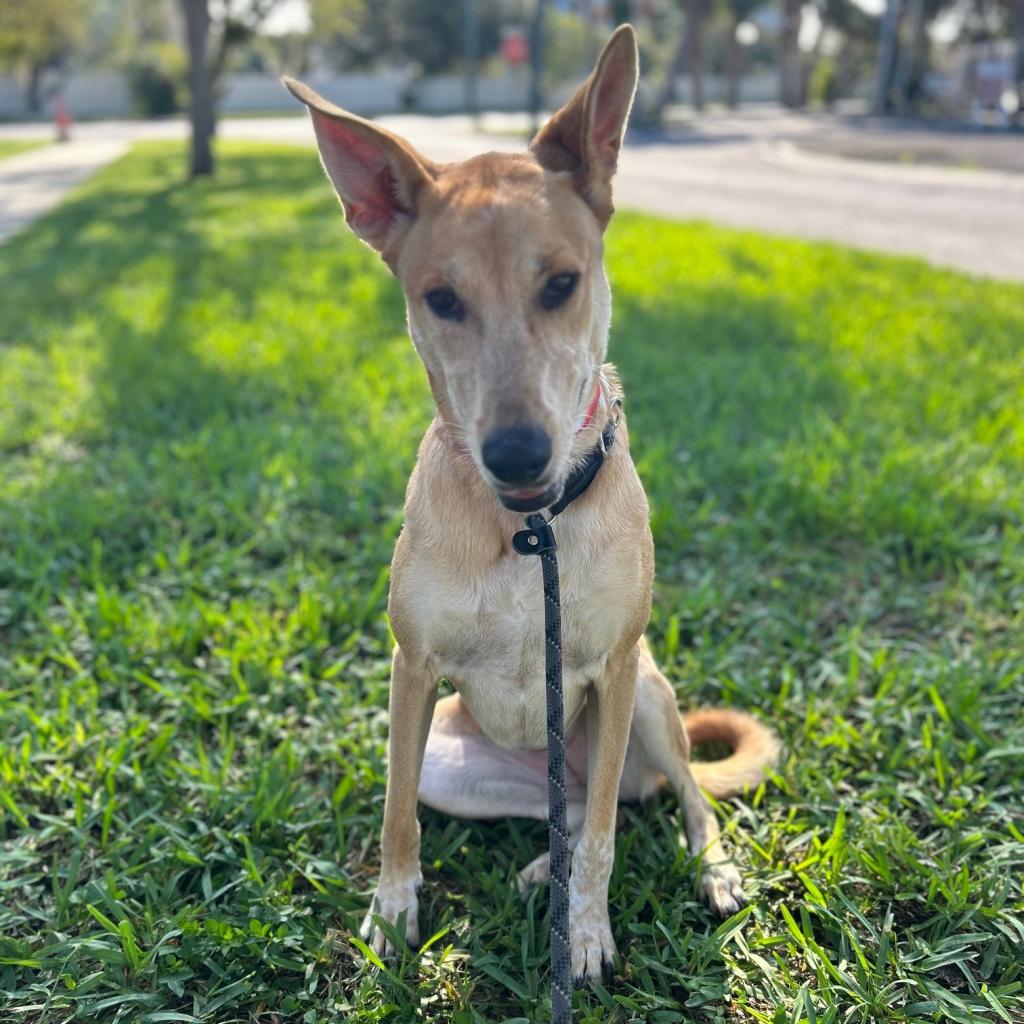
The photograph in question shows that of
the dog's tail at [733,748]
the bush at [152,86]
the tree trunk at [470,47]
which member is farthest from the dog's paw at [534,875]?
the bush at [152,86]

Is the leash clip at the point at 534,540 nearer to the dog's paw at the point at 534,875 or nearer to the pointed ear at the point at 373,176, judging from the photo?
the pointed ear at the point at 373,176

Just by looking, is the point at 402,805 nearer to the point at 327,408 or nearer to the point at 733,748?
the point at 733,748

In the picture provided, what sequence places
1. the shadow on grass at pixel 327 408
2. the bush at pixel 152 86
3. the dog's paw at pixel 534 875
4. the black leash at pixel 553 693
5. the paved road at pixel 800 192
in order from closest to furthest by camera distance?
the black leash at pixel 553 693 → the dog's paw at pixel 534 875 → the shadow on grass at pixel 327 408 → the paved road at pixel 800 192 → the bush at pixel 152 86

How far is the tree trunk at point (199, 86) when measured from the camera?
16.8 metres

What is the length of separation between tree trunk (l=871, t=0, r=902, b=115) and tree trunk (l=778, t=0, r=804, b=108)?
9.19m

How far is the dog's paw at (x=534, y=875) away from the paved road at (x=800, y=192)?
27.2 ft

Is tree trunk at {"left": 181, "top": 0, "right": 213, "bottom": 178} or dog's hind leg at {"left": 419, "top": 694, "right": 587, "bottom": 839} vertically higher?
tree trunk at {"left": 181, "top": 0, "right": 213, "bottom": 178}

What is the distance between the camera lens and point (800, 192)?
15.4 metres

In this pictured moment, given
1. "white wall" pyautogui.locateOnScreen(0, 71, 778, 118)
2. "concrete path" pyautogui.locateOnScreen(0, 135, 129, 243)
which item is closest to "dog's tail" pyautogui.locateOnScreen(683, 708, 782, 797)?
"concrete path" pyautogui.locateOnScreen(0, 135, 129, 243)

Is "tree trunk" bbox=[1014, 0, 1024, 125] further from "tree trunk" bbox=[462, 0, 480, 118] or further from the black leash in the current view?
the black leash

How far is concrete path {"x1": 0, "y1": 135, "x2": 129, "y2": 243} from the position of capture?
50.8ft

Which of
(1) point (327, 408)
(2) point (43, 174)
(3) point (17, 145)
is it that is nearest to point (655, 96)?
(3) point (17, 145)

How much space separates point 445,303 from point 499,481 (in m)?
0.47

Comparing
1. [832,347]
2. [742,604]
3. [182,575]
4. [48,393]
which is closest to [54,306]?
[48,393]
